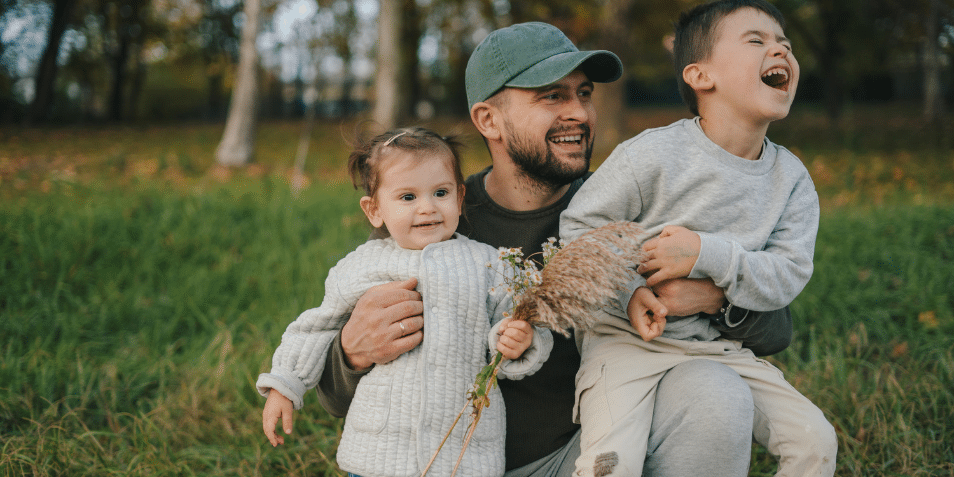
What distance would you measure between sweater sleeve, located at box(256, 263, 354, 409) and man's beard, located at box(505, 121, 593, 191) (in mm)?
759

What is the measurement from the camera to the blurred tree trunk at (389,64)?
10.2 metres

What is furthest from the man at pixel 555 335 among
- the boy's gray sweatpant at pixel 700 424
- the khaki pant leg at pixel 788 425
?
the khaki pant leg at pixel 788 425

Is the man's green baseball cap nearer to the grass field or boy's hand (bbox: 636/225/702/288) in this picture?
the grass field

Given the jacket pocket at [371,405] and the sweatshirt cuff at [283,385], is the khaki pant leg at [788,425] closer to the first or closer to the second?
the jacket pocket at [371,405]

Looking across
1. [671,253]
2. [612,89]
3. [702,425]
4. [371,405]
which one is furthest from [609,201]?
[612,89]

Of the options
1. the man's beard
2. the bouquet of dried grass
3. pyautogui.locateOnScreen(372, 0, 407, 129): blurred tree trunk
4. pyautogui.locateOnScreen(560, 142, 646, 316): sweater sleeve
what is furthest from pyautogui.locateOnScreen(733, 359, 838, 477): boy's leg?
pyautogui.locateOnScreen(372, 0, 407, 129): blurred tree trunk

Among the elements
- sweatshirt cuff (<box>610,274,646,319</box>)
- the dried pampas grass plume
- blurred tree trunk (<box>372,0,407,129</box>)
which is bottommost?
sweatshirt cuff (<box>610,274,646,319</box>)

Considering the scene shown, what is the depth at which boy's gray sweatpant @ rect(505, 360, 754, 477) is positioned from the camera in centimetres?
172

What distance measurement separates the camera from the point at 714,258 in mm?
1773

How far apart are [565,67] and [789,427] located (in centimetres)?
129

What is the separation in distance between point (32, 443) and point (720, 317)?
276 centimetres

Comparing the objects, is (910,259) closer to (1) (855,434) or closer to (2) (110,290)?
(1) (855,434)

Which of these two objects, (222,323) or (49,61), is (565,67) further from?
(49,61)

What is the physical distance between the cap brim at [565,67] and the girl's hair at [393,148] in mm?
Answer: 321
